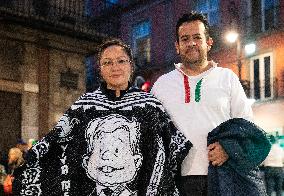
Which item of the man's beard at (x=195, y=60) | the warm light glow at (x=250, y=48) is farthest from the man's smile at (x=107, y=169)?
the warm light glow at (x=250, y=48)

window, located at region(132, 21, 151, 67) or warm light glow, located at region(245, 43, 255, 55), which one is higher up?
window, located at region(132, 21, 151, 67)

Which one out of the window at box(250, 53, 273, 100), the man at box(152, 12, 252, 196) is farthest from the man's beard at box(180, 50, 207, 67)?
the window at box(250, 53, 273, 100)

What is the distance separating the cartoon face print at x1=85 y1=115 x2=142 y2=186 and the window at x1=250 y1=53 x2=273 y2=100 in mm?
17111

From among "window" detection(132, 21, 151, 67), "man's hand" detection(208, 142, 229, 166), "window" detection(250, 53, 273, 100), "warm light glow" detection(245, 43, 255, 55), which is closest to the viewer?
"man's hand" detection(208, 142, 229, 166)

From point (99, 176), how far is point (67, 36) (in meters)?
9.42

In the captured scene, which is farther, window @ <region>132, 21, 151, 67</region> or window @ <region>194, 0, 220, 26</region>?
window @ <region>132, 21, 151, 67</region>

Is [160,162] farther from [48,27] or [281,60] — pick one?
[281,60]

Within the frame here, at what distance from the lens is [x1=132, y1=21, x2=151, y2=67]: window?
24.2 meters

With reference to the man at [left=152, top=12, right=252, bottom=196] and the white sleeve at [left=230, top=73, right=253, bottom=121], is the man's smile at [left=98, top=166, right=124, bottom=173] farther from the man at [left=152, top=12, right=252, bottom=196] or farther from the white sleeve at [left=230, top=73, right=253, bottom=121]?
the white sleeve at [left=230, top=73, right=253, bottom=121]

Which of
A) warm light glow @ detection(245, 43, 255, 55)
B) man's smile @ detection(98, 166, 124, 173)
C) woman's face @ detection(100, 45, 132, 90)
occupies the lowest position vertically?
man's smile @ detection(98, 166, 124, 173)

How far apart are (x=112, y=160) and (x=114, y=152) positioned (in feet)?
0.17

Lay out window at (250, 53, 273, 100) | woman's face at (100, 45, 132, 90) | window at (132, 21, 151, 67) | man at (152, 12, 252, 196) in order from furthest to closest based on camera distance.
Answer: window at (132, 21, 151, 67)
window at (250, 53, 273, 100)
woman's face at (100, 45, 132, 90)
man at (152, 12, 252, 196)

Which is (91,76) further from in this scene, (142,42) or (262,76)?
(262,76)

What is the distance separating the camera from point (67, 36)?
1214 centimetres
